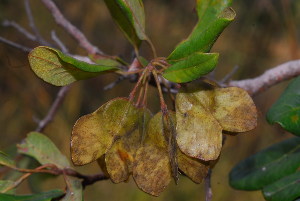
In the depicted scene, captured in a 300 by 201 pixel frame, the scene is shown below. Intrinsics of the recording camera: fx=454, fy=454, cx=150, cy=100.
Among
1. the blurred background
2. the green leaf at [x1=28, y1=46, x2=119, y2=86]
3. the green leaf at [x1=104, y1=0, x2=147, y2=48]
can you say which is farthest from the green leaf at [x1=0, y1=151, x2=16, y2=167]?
the blurred background

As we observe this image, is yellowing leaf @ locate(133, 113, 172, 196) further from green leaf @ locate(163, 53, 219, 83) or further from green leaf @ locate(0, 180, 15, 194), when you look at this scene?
green leaf @ locate(0, 180, 15, 194)

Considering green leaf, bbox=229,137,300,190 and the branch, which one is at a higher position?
the branch

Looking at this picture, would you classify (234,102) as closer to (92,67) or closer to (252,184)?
(92,67)

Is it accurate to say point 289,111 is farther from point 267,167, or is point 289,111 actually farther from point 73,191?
point 73,191

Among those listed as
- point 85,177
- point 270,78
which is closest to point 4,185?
point 85,177

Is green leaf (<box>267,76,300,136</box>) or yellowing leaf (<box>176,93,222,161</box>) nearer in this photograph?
yellowing leaf (<box>176,93,222,161</box>)

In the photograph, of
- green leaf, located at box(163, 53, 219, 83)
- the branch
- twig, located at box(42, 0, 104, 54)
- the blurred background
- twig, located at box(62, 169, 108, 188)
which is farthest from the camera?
the blurred background
